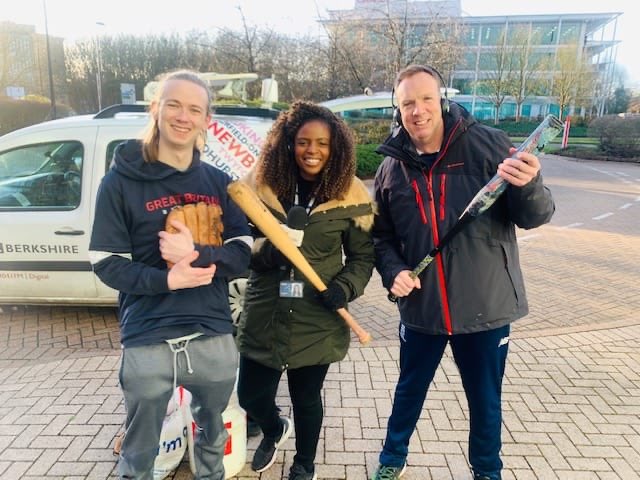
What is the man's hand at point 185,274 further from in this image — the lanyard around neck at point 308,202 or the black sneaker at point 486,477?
the black sneaker at point 486,477

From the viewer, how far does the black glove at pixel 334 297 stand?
229cm

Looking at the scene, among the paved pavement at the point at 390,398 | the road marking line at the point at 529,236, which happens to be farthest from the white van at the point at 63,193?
the road marking line at the point at 529,236

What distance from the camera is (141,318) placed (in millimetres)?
2010

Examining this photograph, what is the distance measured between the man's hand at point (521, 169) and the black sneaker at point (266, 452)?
1863 mm

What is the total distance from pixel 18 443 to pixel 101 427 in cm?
46

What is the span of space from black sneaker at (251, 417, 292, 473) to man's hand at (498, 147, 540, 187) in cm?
186

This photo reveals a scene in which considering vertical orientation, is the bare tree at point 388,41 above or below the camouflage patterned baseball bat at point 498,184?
above

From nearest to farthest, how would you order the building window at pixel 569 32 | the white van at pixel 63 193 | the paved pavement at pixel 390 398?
1. the paved pavement at pixel 390 398
2. the white van at pixel 63 193
3. the building window at pixel 569 32

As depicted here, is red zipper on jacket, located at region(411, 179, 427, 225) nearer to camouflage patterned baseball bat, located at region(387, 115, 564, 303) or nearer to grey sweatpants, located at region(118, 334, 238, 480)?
camouflage patterned baseball bat, located at region(387, 115, 564, 303)

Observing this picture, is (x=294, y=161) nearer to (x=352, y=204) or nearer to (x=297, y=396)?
(x=352, y=204)

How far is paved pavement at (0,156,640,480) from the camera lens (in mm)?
2889

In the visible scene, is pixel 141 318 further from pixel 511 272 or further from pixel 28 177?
pixel 28 177

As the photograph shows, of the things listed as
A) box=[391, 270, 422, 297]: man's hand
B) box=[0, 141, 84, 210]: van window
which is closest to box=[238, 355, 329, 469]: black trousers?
box=[391, 270, 422, 297]: man's hand

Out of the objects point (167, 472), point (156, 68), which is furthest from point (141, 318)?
point (156, 68)
